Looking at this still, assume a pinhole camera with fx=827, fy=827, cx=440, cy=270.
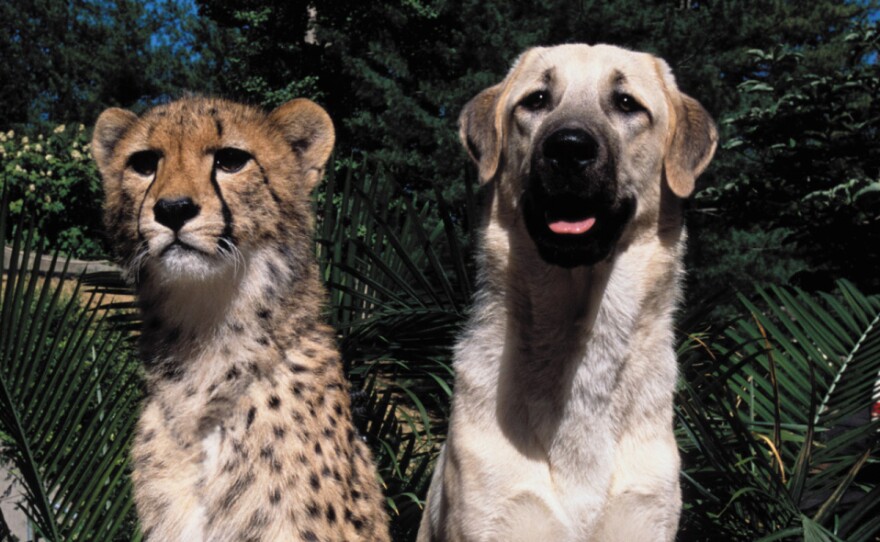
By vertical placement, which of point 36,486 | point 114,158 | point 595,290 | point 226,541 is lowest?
point 36,486

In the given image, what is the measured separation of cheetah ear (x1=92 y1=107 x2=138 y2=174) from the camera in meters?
2.83

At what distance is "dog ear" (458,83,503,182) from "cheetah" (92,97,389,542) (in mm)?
587

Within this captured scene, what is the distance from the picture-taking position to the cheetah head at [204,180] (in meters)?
2.49

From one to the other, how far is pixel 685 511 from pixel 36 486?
271 cm

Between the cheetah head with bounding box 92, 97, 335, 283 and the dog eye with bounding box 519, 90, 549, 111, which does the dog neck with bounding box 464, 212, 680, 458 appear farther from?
the cheetah head with bounding box 92, 97, 335, 283

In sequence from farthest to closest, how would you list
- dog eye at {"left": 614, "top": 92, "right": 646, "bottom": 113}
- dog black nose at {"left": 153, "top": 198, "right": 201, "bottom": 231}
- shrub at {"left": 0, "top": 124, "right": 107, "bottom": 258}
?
shrub at {"left": 0, "top": 124, "right": 107, "bottom": 258}
dog eye at {"left": 614, "top": 92, "right": 646, "bottom": 113}
dog black nose at {"left": 153, "top": 198, "right": 201, "bottom": 231}

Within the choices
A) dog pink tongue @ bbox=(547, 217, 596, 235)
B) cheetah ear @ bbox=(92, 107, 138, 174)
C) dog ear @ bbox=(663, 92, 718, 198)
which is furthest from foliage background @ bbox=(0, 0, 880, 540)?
dog pink tongue @ bbox=(547, 217, 596, 235)

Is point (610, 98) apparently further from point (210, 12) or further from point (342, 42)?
point (210, 12)

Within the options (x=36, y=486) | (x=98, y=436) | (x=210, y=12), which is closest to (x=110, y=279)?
(x=98, y=436)

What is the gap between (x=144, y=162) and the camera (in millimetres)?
2738

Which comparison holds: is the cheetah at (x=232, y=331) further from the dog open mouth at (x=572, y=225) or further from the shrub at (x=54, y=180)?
the shrub at (x=54, y=180)

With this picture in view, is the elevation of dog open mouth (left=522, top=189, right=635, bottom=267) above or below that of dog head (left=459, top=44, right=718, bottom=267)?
below

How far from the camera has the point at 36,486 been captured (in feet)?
10.5

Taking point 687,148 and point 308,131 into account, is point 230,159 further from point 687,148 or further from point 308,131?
point 687,148
